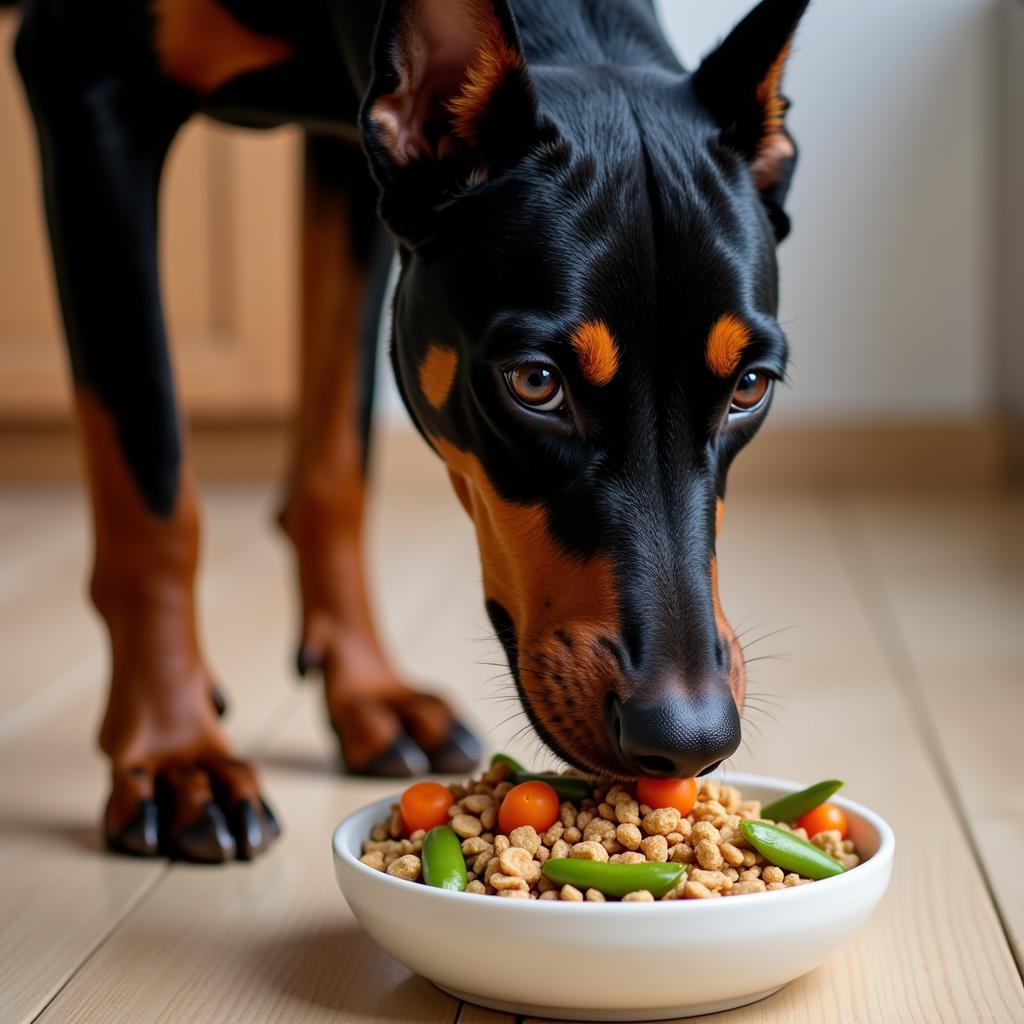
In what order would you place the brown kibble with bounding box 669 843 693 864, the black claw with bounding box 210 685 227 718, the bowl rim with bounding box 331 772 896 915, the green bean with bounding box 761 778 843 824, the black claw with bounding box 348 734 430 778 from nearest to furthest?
1. the bowl rim with bounding box 331 772 896 915
2. the brown kibble with bounding box 669 843 693 864
3. the green bean with bounding box 761 778 843 824
4. the black claw with bounding box 210 685 227 718
5. the black claw with bounding box 348 734 430 778

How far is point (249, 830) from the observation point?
1.47 meters

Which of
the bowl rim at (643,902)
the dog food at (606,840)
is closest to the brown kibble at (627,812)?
the dog food at (606,840)

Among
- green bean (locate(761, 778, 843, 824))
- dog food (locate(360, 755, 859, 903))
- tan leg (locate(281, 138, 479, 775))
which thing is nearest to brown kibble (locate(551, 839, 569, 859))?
dog food (locate(360, 755, 859, 903))

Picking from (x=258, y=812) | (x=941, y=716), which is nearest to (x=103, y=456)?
(x=258, y=812)

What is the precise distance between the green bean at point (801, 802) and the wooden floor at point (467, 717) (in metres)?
0.12

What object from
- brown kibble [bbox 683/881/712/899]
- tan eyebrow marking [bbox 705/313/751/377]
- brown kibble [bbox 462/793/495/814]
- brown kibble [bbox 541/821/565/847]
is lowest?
brown kibble [bbox 462/793/495/814]

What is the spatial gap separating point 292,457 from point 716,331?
0.92 m

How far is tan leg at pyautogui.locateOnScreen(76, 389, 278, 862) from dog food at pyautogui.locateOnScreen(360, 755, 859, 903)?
40 cm

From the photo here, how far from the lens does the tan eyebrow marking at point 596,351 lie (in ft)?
3.73

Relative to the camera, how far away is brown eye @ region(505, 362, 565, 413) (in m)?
1.16

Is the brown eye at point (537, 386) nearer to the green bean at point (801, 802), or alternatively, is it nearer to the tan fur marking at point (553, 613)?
the tan fur marking at point (553, 613)

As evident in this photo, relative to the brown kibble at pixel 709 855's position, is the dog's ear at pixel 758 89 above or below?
above

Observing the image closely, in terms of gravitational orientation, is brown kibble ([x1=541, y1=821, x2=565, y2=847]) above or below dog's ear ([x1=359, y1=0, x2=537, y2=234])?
below

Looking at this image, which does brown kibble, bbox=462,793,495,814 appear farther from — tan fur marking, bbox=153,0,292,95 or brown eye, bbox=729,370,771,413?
tan fur marking, bbox=153,0,292,95
